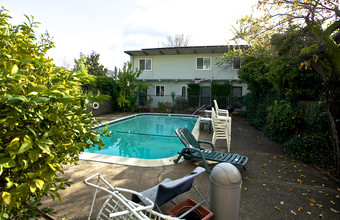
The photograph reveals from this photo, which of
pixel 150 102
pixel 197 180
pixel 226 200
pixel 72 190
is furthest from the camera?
pixel 150 102

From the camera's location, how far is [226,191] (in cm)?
222

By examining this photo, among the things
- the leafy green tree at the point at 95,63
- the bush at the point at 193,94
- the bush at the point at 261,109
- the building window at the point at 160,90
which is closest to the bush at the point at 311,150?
the bush at the point at 261,109

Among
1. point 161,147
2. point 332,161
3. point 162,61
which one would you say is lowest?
point 161,147

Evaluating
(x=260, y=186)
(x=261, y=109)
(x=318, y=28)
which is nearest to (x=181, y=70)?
(x=261, y=109)

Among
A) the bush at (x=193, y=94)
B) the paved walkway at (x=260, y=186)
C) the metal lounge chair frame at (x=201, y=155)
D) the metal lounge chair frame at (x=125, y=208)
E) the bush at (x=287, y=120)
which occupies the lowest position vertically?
the paved walkway at (x=260, y=186)

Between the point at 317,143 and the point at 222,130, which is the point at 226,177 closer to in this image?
the point at 222,130

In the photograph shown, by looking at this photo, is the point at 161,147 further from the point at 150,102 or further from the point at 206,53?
the point at 206,53

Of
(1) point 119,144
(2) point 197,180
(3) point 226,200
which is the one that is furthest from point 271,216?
(1) point 119,144

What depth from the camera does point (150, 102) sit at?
61.5 ft

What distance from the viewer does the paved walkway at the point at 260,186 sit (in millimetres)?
2709

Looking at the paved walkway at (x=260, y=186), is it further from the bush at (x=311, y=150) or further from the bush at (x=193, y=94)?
the bush at (x=193, y=94)

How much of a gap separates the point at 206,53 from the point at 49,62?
61.5ft

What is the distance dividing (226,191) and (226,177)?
0.58 feet

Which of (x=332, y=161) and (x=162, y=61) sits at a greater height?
(x=162, y=61)
